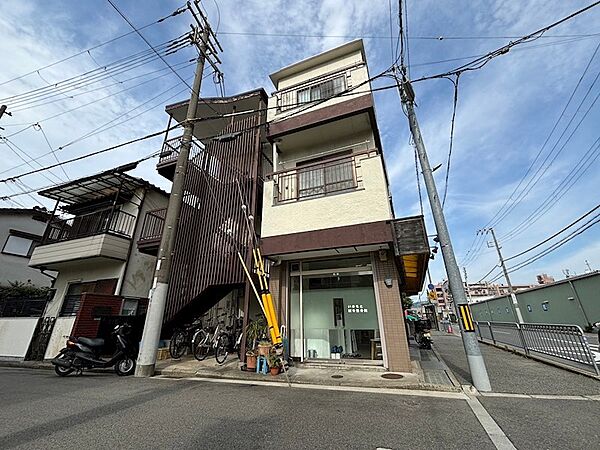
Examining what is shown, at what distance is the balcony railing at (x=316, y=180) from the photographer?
7.62m

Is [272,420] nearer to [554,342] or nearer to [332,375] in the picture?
[332,375]

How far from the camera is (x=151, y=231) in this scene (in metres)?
10.9

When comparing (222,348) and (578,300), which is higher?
(578,300)

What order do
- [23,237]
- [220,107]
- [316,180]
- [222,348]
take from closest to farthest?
[222,348]
[316,180]
[220,107]
[23,237]

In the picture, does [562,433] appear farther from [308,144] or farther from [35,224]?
[35,224]

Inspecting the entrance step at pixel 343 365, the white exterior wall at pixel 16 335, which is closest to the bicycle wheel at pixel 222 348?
the entrance step at pixel 343 365

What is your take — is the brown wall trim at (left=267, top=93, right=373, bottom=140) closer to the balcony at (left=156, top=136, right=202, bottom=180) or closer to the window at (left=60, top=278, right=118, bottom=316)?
the balcony at (left=156, top=136, right=202, bottom=180)

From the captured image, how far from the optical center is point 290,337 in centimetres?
748

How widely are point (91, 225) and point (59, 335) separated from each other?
4704mm

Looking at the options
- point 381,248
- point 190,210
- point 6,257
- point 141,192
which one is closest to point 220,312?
point 190,210

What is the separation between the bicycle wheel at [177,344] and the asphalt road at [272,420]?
12.8 feet

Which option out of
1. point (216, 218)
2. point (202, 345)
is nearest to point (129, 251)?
point (216, 218)

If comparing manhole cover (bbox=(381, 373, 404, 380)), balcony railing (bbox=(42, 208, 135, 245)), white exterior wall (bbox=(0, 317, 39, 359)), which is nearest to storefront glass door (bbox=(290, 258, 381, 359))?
manhole cover (bbox=(381, 373, 404, 380))

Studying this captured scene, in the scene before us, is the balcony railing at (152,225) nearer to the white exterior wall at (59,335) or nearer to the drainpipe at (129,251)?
the drainpipe at (129,251)
